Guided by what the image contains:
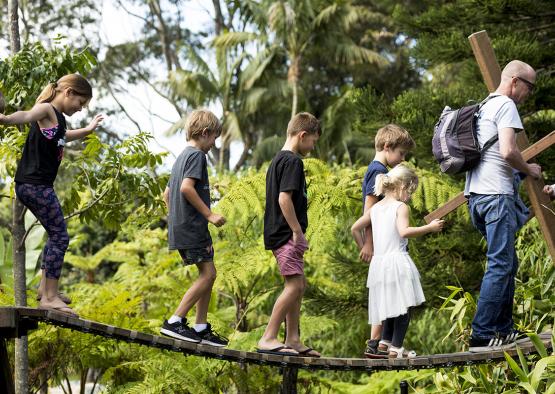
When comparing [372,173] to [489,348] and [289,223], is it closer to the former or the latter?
[289,223]

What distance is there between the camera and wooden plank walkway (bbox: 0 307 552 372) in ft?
14.6

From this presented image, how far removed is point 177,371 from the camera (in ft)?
24.6

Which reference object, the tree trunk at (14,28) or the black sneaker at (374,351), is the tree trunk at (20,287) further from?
the black sneaker at (374,351)

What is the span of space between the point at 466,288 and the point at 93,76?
18074mm

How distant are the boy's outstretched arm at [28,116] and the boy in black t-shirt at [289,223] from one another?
1.25 m

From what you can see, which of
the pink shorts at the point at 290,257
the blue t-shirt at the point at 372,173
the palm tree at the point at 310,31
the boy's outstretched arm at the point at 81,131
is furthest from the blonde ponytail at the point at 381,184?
the palm tree at the point at 310,31

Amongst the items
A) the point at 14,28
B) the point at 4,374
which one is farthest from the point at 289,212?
the point at 14,28

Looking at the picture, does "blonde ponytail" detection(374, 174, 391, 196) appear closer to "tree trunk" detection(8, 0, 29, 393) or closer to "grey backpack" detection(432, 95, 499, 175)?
"grey backpack" detection(432, 95, 499, 175)

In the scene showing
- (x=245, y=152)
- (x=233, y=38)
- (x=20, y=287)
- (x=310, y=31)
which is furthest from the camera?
(x=245, y=152)

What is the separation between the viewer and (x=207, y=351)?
182 inches

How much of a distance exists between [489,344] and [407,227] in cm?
78

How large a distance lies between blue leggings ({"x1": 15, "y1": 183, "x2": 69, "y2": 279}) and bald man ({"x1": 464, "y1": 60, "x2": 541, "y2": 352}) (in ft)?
7.26

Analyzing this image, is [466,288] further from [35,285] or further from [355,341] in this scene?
[35,285]

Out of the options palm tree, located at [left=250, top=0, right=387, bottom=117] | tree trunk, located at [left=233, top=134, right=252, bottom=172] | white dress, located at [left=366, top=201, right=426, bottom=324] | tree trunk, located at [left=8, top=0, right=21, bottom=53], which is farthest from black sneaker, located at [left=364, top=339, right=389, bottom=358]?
tree trunk, located at [left=233, top=134, right=252, bottom=172]
